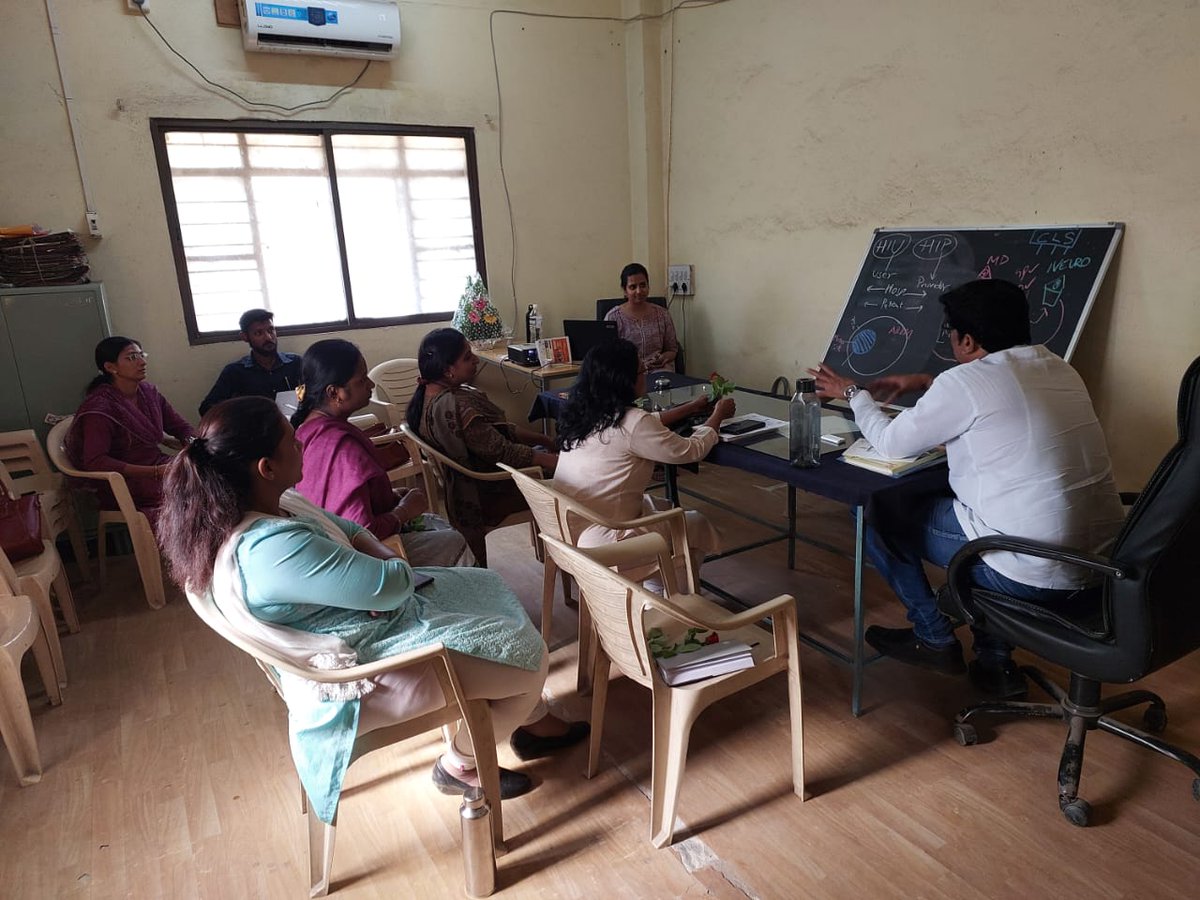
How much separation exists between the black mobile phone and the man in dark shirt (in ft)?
8.83

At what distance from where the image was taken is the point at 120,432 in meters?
3.25

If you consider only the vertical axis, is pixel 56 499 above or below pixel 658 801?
above

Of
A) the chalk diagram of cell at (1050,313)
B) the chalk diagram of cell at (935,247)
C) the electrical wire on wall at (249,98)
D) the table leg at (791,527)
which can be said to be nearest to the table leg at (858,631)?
the table leg at (791,527)

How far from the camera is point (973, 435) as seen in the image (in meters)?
1.90

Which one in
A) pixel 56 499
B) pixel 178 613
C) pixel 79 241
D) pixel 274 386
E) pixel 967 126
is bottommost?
pixel 178 613

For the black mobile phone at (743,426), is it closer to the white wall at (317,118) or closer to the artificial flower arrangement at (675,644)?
the artificial flower arrangement at (675,644)

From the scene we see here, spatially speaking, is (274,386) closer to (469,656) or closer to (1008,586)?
(469,656)

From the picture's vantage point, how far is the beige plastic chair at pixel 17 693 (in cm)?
205

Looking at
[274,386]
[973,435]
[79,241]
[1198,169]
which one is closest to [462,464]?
[973,435]

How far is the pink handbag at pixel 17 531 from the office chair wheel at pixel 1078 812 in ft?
10.5

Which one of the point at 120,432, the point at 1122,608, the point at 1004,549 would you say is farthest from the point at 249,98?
the point at 1122,608

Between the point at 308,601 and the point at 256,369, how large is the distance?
3.07 m

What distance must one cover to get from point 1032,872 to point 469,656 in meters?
1.31

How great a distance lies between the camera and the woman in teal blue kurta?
1.45 m
